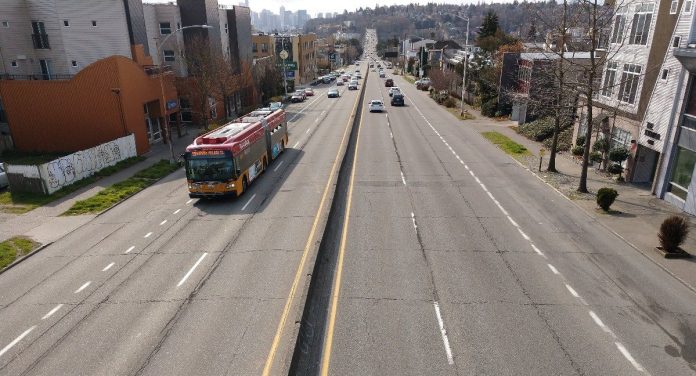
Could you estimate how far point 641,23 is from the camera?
2477 cm

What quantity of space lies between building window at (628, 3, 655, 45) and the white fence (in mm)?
34399

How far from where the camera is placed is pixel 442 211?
21.9m

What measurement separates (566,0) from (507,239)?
1430 centimetres

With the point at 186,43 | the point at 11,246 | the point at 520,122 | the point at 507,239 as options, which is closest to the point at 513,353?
the point at 507,239

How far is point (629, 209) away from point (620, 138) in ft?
24.4

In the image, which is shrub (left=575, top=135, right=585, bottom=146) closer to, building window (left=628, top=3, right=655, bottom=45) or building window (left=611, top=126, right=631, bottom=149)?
building window (left=611, top=126, right=631, bottom=149)

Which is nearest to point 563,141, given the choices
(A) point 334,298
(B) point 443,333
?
(B) point 443,333

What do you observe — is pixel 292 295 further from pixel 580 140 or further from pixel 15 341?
pixel 580 140

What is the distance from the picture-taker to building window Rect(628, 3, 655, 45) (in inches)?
944

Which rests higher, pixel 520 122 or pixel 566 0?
pixel 566 0

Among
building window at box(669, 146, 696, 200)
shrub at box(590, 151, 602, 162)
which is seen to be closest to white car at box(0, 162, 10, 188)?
shrub at box(590, 151, 602, 162)

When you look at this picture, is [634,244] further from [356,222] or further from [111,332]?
[111,332]

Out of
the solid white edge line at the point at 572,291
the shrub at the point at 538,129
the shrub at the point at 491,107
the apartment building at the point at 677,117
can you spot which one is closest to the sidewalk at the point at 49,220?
the solid white edge line at the point at 572,291

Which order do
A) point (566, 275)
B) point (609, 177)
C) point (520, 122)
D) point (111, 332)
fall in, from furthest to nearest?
point (520, 122)
point (609, 177)
point (566, 275)
point (111, 332)
